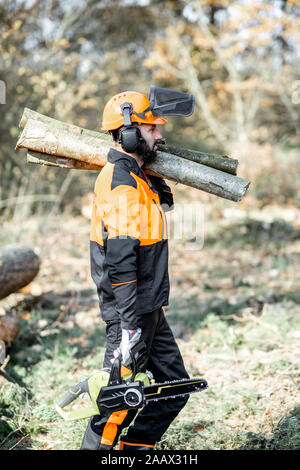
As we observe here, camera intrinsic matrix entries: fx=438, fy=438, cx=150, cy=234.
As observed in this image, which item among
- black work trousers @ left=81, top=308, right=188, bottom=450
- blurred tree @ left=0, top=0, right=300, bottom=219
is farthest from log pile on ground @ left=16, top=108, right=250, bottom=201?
blurred tree @ left=0, top=0, right=300, bottom=219

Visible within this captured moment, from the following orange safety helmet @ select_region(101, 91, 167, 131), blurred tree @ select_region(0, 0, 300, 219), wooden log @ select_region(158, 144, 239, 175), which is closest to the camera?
orange safety helmet @ select_region(101, 91, 167, 131)

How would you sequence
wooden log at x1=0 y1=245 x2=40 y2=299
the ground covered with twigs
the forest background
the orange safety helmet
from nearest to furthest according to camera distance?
the orange safety helmet, the ground covered with twigs, the forest background, wooden log at x1=0 y1=245 x2=40 y2=299

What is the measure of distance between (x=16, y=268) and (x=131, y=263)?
11.6ft

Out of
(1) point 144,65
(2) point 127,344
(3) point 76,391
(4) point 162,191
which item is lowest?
(3) point 76,391

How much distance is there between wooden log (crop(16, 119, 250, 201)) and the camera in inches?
129

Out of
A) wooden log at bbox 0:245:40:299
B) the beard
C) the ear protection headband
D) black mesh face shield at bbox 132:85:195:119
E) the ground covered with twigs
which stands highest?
black mesh face shield at bbox 132:85:195:119

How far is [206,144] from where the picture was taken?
16594mm

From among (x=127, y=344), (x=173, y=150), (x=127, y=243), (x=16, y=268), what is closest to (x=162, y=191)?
(x=173, y=150)

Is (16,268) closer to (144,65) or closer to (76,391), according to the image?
(76,391)

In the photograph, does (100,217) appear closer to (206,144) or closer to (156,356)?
(156,356)

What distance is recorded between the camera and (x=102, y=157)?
3396 mm

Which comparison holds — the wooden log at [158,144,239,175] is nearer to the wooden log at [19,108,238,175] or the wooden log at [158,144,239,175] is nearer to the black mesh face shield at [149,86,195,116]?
the wooden log at [19,108,238,175]

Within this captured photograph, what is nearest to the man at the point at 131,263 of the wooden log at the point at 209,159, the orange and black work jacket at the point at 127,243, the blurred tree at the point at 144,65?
the orange and black work jacket at the point at 127,243

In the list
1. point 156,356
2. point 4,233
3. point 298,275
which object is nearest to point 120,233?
point 156,356
